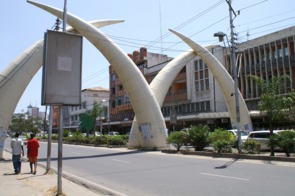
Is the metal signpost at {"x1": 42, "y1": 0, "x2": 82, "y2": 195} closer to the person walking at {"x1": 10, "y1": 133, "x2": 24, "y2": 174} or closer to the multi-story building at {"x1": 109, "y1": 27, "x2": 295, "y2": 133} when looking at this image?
the person walking at {"x1": 10, "y1": 133, "x2": 24, "y2": 174}

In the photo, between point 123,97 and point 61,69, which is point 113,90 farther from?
point 61,69

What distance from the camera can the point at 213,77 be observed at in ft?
166

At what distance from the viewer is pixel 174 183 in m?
10.7

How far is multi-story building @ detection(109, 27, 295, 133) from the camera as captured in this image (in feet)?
132

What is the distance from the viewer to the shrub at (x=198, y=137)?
2416 cm

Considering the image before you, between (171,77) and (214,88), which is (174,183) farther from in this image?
(214,88)

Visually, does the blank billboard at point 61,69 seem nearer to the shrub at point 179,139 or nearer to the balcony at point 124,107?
the shrub at point 179,139

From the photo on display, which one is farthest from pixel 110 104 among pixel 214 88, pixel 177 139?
pixel 177 139

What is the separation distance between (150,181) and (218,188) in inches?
107

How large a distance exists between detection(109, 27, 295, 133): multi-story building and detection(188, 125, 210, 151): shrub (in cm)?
400

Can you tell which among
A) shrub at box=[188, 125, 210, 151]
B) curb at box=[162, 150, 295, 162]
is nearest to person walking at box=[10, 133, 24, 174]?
curb at box=[162, 150, 295, 162]

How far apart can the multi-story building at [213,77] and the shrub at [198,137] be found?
400 centimetres

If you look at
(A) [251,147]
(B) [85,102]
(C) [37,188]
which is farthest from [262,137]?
(B) [85,102]

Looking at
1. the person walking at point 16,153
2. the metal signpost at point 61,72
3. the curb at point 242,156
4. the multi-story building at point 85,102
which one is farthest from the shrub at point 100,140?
the multi-story building at point 85,102
